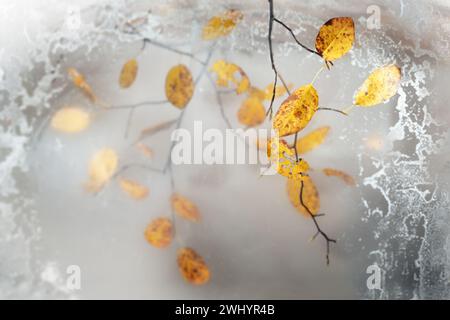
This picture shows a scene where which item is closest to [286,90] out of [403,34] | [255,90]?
[255,90]

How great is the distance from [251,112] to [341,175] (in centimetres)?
16

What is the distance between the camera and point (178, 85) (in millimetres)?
587

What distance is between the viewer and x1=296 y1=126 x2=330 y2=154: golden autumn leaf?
1.92 feet

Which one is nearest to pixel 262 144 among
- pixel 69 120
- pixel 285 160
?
pixel 285 160

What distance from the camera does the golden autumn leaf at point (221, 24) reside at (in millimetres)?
583

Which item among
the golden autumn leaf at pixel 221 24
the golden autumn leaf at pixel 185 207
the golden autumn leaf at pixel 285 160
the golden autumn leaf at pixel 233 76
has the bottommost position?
the golden autumn leaf at pixel 185 207

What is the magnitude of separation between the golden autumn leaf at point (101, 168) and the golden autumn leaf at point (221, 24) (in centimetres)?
22

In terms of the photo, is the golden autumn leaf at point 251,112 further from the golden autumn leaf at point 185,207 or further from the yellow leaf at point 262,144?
the golden autumn leaf at point 185,207

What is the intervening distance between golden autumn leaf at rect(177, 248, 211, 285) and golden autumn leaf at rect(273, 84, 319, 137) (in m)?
0.22

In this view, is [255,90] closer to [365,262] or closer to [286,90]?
[286,90]

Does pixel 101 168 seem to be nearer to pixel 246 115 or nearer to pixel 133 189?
pixel 133 189

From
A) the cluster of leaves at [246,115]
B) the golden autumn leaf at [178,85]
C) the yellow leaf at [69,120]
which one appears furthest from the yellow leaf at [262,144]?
the yellow leaf at [69,120]

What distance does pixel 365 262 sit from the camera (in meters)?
0.60
